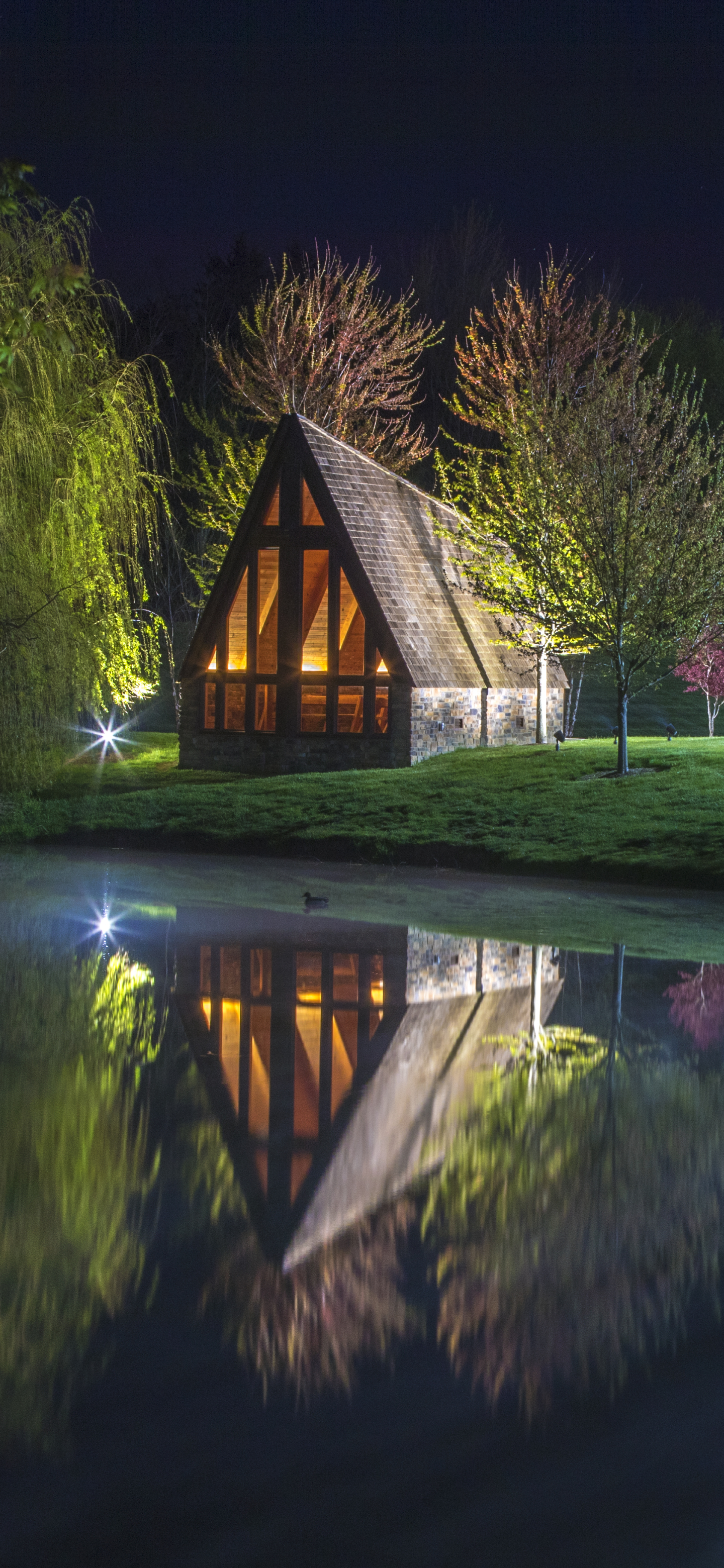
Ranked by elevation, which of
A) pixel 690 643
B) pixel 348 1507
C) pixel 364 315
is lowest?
pixel 348 1507

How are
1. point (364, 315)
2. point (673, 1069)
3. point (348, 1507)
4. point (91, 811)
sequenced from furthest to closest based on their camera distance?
1. point (364, 315)
2. point (91, 811)
3. point (673, 1069)
4. point (348, 1507)

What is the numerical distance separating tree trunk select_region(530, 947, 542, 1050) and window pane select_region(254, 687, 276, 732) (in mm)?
18709

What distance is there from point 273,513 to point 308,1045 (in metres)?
22.5

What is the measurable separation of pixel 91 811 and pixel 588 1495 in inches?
713

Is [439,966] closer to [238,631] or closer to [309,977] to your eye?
[309,977]

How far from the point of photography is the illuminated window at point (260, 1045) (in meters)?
6.78

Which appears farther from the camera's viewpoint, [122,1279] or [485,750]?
[485,750]

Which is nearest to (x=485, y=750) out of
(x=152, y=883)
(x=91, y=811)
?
(x=91, y=811)

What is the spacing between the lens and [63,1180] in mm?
5840

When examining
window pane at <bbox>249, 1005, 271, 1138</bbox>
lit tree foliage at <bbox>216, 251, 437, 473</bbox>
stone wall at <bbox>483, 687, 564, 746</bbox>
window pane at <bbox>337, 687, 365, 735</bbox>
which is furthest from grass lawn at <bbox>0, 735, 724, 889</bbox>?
lit tree foliage at <bbox>216, 251, 437, 473</bbox>

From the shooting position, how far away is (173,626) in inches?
1908

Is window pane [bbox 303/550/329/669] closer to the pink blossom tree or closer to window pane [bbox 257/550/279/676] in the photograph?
window pane [bbox 257/550/279/676]

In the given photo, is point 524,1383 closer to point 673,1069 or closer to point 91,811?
point 673,1069

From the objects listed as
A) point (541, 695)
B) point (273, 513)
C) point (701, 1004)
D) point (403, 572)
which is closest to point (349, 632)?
point (403, 572)
